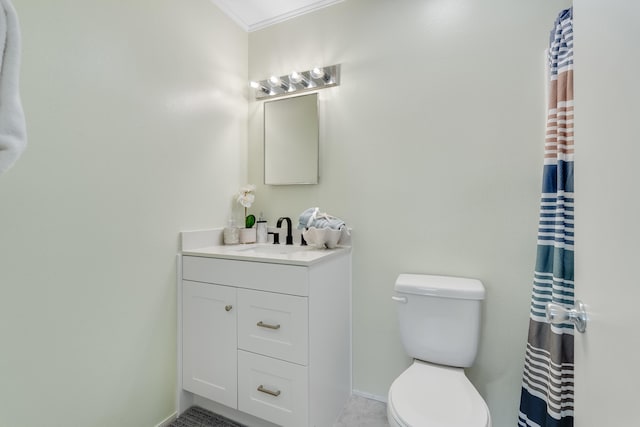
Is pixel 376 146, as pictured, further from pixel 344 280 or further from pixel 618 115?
pixel 618 115

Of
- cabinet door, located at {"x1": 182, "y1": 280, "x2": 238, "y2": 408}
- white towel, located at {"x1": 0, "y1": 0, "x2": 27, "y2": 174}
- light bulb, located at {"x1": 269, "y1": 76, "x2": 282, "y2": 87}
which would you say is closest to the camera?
white towel, located at {"x1": 0, "y1": 0, "x2": 27, "y2": 174}

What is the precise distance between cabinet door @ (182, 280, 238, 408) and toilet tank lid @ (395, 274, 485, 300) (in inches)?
35.2

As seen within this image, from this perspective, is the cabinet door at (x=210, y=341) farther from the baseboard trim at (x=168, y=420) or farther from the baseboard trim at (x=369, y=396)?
the baseboard trim at (x=369, y=396)

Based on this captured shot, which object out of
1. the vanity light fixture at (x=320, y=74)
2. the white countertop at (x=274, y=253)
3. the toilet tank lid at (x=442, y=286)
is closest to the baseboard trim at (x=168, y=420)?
the white countertop at (x=274, y=253)

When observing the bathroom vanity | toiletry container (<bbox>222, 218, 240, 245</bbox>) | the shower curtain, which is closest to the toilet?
the shower curtain

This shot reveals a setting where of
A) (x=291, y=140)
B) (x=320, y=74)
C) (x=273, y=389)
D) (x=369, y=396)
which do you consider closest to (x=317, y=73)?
Answer: (x=320, y=74)

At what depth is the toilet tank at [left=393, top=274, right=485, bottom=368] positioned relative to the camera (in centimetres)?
135

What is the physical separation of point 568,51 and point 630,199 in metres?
1.11

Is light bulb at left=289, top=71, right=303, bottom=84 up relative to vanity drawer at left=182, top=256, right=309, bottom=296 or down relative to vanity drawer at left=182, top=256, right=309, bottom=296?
up

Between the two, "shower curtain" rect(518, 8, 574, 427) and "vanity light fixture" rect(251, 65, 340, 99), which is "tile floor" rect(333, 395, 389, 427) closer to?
"shower curtain" rect(518, 8, 574, 427)

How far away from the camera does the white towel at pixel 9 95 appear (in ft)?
2.07

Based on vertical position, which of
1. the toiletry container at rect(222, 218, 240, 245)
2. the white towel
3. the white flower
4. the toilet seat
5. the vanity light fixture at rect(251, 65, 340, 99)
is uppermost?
the vanity light fixture at rect(251, 65, 340, 99)

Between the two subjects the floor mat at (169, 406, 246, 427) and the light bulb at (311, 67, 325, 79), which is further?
the light bulb at (311, 67, 325, 79)

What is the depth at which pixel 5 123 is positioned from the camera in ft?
2.07
